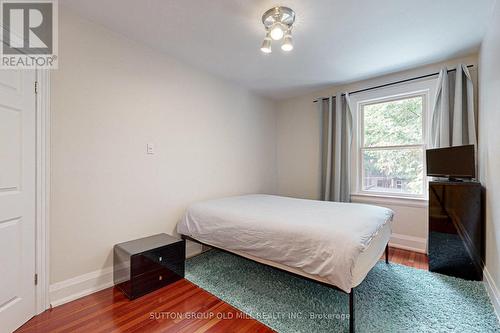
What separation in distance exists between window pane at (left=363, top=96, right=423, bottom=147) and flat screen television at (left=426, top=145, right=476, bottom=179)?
0.53 meters

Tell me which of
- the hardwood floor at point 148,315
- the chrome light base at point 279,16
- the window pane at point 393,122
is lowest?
the hardwood floor at point 148,315

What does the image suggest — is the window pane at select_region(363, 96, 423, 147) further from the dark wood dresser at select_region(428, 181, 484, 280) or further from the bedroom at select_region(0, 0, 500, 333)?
the dark wood dresser at select_region(428, 181, 484, 280)

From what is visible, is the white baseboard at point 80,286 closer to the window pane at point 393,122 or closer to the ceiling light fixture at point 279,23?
the ceiling light fixture at point 279,23

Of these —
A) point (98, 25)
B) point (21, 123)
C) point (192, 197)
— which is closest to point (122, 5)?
point (98, 25)

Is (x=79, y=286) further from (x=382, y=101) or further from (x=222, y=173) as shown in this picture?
(x=382, y=101)

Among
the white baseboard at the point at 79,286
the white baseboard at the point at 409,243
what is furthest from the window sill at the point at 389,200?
the white baseboard at the point at 79,286

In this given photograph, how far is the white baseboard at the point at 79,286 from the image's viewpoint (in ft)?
5.97

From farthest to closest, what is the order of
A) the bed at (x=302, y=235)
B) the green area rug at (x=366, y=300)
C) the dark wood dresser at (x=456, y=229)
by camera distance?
the dark wood dresser at (x=456, y=229)
the green area rug at (x=366, y=300)
the bed at (x=302, y=235)

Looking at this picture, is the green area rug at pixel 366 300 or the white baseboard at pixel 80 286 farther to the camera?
the white baseboard at pixel 80 286

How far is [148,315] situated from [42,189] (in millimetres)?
1287

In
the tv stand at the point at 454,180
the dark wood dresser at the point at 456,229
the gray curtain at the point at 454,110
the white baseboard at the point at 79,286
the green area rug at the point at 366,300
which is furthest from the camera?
the gray curtain at the point at 454,110

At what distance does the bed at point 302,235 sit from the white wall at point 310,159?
3.71 ft

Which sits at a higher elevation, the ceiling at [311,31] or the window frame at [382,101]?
the ceiling at [311,31]

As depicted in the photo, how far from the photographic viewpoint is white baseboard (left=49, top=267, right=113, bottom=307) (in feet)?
5.97
